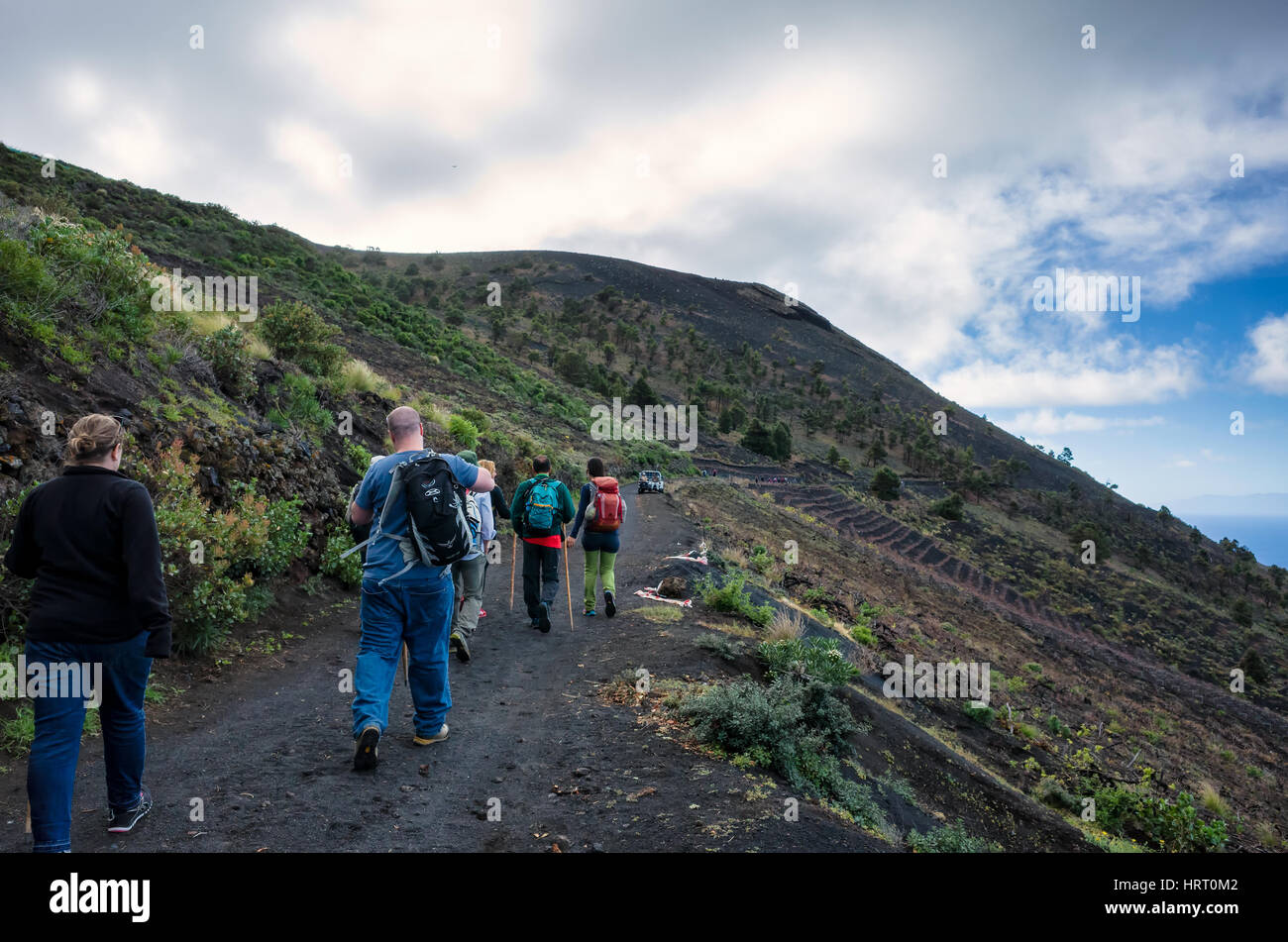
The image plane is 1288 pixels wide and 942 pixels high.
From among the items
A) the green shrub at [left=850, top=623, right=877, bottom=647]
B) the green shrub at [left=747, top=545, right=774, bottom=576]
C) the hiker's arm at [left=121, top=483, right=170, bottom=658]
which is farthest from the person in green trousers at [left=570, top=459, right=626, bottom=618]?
the green shrub at [left=747, top=545, right=774, bottom=576]

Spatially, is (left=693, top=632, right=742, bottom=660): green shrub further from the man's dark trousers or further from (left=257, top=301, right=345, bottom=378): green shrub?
(left=257, top=301, right=345, bottom=378): green shrub

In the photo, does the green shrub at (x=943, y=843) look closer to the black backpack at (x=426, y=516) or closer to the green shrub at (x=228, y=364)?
the black backpack at (x=426, y=516)

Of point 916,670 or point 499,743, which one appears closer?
point 499,743

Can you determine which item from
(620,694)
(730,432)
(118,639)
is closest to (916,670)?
(620,694)

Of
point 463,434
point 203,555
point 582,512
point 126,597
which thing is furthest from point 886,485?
point 126,597

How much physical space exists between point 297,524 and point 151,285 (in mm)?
3619

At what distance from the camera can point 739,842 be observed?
3379mm

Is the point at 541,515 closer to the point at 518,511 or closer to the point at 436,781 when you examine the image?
the point at 518,511

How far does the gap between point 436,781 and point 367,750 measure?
1.45 ft

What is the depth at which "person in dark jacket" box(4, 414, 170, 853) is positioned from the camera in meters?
2.75

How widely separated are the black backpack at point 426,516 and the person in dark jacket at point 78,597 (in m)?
1.24

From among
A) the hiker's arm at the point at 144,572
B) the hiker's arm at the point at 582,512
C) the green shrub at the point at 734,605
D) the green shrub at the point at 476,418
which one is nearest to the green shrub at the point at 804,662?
the green shrub at the point at 734,605

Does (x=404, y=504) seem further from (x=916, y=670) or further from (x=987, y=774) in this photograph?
(x=916, y=670)

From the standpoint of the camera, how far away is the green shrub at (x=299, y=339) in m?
12.7
